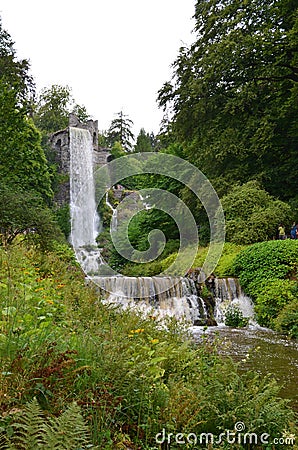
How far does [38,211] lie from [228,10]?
13.9 meters

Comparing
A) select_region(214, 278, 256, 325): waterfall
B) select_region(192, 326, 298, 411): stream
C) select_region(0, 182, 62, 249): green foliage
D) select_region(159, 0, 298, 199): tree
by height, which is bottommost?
select_region(192, 326, 298, 411): stream

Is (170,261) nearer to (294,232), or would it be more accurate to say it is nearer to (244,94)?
(294,232)

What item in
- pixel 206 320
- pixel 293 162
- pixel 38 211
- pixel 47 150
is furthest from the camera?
pixel 47 150

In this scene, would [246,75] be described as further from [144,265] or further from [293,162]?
[144,265]

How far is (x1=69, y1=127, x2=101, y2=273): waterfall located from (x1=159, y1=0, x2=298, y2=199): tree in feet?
33.9

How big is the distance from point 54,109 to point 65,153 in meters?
15.3

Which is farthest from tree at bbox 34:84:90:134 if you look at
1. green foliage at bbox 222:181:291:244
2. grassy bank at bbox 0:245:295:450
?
grassy bank at bbox 0:245:295:450

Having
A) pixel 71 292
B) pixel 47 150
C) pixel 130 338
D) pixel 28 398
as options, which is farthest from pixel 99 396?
pixel 47 150

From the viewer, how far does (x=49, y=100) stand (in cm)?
4706

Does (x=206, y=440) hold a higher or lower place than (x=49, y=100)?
lower

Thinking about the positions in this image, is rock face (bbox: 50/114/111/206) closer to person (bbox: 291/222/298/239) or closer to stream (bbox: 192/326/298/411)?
person (bbox: 291/222/298/239)

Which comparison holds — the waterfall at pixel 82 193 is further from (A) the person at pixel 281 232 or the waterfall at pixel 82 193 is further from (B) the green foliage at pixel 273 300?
(B) the green foliage at pixel 273 300

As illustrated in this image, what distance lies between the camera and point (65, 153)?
33438mm

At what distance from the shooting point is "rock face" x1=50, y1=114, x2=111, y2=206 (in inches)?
1247
